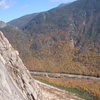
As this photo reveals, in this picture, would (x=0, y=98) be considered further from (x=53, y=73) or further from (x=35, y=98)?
(x=53, y=73)

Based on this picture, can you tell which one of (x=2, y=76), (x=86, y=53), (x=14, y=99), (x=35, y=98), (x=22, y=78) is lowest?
(x=86, y=53)

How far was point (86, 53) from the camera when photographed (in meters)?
197

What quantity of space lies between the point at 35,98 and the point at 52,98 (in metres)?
24.3

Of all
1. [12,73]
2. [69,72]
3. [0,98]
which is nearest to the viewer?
[0,98]

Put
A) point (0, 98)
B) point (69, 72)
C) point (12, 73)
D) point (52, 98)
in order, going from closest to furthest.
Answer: point (0, 98) → point (12, 73) → point (52, 98) → point (69, 72)

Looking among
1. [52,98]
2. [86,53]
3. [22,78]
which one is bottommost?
[86,53]

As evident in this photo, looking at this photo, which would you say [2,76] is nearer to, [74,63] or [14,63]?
[14,63]

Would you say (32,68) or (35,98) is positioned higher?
(35,98)

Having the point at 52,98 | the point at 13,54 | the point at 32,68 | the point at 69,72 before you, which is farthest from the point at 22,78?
the point at 32,68

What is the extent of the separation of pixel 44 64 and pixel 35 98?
5665 inches

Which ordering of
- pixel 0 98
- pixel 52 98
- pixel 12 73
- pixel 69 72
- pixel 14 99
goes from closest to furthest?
pixel 0 98, pixel 14 99, pixel 12 73, pixel 52 98, pixel 69 72

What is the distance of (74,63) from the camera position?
182 meters

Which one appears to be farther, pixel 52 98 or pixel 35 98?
pixel 52 98

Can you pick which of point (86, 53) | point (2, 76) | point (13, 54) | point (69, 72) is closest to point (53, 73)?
point (69, 72)
